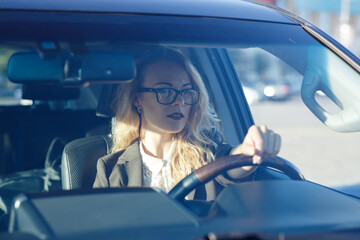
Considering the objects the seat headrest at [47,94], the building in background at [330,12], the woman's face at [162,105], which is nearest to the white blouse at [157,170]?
the woman's face at [162,105]

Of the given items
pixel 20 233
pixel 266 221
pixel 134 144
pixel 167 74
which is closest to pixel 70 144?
pixel 134 144

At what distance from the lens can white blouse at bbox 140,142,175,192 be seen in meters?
2.11

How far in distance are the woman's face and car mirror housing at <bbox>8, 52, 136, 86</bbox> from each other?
0.34 m

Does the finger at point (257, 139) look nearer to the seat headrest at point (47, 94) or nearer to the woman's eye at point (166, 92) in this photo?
the woman's eye at point (166, 92)

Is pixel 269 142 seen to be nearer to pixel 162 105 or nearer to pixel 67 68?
pixel 162 105

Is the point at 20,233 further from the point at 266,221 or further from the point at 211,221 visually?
the point at 266,221

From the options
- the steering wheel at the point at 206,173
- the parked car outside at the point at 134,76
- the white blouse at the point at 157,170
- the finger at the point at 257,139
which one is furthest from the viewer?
the white blouse at the point at 157,170

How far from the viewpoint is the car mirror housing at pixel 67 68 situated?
1.85 m

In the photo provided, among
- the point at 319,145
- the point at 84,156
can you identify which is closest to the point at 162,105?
the point at 84,156

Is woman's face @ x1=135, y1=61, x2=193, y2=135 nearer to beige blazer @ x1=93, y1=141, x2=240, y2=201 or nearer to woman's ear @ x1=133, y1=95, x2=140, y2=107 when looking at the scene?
woman's ear @ x1=133, y1=95, x2=140, y2=107

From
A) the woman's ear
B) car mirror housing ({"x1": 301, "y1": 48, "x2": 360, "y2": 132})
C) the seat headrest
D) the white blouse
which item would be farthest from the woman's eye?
the seat headrest

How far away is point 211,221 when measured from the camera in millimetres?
1521

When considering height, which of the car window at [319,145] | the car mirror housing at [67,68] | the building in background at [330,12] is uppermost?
the building in background at [330,12]

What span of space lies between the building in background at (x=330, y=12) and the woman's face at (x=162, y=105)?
30108 millimetres
